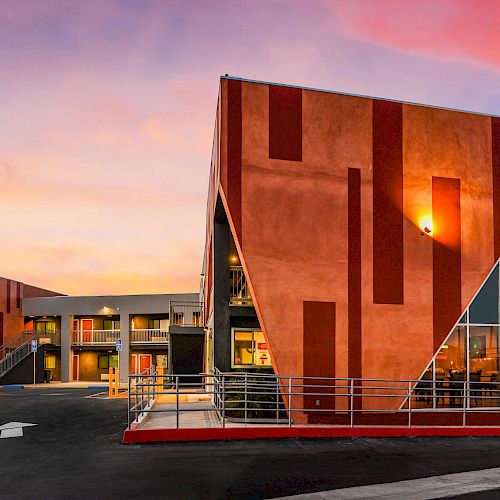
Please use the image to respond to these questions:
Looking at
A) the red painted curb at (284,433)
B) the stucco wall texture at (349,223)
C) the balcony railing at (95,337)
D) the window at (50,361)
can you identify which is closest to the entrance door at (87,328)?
the balcony railing at (95,337)

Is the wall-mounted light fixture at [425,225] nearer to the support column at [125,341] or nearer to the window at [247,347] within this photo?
the window at [247,347]

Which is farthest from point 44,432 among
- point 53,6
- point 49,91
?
point 49,91

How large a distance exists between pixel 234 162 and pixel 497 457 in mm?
9008

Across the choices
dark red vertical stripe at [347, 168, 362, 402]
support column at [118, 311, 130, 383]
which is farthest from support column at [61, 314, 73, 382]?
dark red vertical stripe at [347, 168, 362, 402]

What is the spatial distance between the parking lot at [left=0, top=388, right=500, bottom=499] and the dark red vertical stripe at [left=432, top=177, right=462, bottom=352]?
346 centimetres

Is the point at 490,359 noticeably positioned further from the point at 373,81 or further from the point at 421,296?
the point at 373,81

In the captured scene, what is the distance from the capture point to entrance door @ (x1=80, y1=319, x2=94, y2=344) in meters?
43.7

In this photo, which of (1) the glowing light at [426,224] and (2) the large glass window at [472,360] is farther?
(1) the glowing light at [426,224]

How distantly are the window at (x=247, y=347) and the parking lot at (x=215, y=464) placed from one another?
5.70 m

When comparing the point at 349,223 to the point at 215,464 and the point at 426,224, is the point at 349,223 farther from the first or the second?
the point at 215,464

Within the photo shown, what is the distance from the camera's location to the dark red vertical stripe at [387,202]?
15.2 m

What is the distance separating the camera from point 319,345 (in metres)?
14.6

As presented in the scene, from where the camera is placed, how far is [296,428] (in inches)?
497

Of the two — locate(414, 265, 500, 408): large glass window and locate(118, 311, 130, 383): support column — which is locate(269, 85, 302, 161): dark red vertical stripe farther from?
locate(118, 311, 130, 383): support column
